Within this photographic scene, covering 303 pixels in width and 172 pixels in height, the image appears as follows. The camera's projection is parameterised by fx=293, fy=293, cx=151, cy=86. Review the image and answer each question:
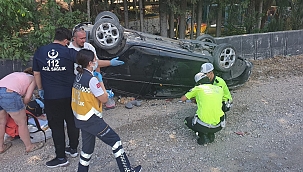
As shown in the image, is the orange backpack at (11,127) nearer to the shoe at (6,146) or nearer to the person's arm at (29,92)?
the shoe at (6,146)

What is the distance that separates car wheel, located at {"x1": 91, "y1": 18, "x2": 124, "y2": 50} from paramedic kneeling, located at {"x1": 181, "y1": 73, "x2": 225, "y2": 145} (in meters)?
1.65

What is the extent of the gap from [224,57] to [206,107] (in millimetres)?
1778

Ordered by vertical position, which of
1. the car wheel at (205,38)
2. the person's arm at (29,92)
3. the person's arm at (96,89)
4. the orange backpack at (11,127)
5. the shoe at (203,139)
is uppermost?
the car wheel at (205,38)

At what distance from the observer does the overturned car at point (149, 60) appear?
16.1 ft

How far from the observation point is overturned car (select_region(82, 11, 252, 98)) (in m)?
4.91

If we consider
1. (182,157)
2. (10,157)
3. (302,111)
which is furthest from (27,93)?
(302,111)

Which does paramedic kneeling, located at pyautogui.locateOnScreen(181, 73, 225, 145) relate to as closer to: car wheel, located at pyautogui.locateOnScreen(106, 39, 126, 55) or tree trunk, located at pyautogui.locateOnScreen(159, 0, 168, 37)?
car wheel, located at pyautogui.locateOnScreen(106, 39, 126, 55)

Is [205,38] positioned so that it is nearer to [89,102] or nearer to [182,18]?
[182,18]

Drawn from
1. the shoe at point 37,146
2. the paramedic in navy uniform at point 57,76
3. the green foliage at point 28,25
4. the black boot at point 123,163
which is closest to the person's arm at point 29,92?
the paramedic in navy uniform at point 57,76

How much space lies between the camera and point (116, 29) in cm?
488

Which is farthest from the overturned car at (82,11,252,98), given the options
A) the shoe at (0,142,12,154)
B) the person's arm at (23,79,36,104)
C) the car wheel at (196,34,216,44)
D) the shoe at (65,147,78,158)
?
the shoe at (0,142,12,154)

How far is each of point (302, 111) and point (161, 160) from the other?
2.82m

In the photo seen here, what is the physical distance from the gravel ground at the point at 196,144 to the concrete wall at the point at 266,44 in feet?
7.46

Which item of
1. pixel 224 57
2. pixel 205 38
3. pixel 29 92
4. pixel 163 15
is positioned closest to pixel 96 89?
pixel 29 92
